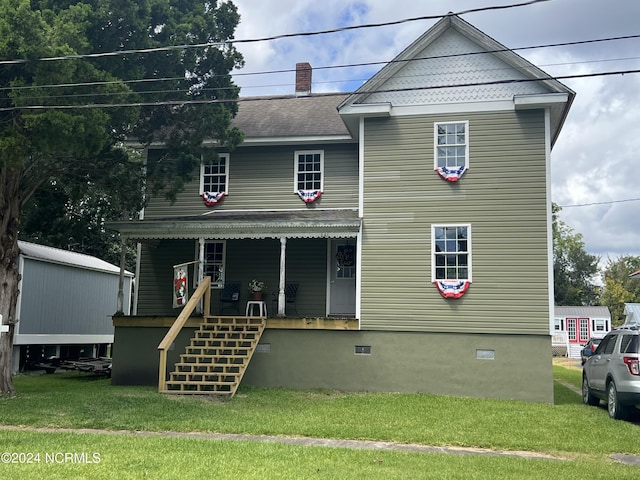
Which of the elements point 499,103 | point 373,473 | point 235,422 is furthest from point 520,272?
point 373,473

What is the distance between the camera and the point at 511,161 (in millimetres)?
14750

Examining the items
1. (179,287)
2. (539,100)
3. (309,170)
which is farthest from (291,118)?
(539,100)

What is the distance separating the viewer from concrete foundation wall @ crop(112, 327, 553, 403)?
45.7 ft

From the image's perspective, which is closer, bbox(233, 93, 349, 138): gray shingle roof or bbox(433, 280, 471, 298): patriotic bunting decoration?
bbox(433, 280, 471, 298): patriotic bunting decoration

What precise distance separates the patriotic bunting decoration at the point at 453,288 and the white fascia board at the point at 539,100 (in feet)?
14.3

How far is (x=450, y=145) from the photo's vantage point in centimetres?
1513

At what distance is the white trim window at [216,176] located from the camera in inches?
698

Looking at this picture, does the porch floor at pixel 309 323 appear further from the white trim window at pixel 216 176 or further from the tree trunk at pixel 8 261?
the white trim window at pixel 216 176

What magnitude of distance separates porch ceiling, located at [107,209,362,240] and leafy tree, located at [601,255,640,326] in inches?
1565

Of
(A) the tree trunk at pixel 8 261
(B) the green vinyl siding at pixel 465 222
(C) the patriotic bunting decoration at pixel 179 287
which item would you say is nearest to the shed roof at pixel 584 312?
(B) the green vinyl siding at pixel 465 222

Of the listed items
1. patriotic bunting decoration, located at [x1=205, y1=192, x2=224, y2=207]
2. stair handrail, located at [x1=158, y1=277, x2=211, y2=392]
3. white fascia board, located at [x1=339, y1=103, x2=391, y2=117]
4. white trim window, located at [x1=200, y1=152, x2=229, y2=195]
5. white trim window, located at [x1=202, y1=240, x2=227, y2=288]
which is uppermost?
white fascia board, located at [x1=339, y1=103, x2=391, y2=117]

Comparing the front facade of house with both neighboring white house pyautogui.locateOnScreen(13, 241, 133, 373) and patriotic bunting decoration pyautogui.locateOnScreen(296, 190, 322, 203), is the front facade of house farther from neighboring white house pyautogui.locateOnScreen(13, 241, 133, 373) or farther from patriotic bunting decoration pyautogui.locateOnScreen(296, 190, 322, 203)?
neighboring white house pyautogui.locateOnScreen(13, 241, 133, 373)

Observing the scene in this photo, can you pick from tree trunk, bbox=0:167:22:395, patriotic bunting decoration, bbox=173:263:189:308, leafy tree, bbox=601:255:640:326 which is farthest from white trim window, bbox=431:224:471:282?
leafy tree, bbox=601:255:640:326

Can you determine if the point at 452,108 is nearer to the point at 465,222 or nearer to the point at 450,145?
the point at 450,145
